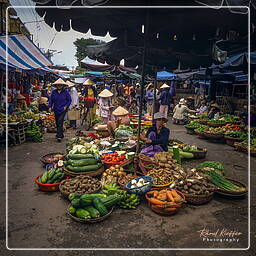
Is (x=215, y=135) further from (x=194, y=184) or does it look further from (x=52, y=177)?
(x=52, y=177)

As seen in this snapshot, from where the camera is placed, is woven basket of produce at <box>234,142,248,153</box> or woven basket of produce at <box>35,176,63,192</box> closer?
woven basket of produce at <box>35,176,63,192</box>

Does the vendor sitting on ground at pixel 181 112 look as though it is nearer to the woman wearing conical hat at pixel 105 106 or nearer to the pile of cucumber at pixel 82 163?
the woman wearing conical hat at pixel 105 106

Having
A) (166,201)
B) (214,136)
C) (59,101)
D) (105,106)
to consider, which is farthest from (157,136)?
(105,106)

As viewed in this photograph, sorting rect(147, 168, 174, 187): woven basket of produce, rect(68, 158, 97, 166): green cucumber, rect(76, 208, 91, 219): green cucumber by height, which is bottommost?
rect(76, 208, 91, 219): green cucumber

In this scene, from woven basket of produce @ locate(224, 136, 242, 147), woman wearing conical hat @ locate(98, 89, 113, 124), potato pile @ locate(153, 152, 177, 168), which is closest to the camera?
potato pile @ locate(153, 152, 177, 168)

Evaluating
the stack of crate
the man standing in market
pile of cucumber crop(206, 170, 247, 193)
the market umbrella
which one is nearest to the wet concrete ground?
pile of cucumber crop(206, 170, 247, 193)

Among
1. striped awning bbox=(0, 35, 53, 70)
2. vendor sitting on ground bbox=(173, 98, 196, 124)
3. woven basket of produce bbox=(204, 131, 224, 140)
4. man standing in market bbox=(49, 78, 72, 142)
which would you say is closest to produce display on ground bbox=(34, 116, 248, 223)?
man standing in market bbox=(49, 78, 72, 142)

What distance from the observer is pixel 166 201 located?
3.57 m

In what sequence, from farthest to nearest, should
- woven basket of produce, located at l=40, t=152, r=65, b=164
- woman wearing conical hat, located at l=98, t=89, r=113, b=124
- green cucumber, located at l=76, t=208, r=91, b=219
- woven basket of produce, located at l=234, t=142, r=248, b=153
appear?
woman wearing conical hat, located at l=98, t=89, r=113, b=124 → woven basket of produce, located at l=234, t=142, r=248, b=153 → woven basket of produce, located at l=40, t=152, r=65, b=164 → green cucumber, located at l=76, t=208, r=91, b=219

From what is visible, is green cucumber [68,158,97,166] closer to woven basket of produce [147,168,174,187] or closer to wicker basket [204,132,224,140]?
woven basket of produce [147,168,174,187]

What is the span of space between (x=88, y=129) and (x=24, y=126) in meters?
3.25

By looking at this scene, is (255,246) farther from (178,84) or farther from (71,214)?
(178,84)

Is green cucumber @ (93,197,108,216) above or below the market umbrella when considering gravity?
below

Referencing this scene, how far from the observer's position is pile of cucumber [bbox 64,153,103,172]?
4629 mm
